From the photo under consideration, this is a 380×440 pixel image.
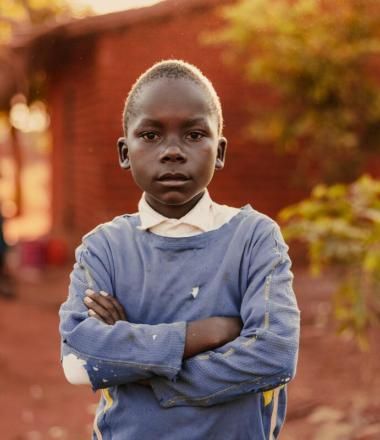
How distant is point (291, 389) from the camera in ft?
16.3

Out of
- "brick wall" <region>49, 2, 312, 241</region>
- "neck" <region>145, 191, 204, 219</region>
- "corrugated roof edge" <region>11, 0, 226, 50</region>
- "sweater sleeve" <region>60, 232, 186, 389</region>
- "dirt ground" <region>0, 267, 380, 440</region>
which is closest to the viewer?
"sweater sleeve" <region>60, 232, 186, 389</region>

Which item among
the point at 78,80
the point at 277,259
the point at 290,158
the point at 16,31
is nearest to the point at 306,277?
the point at 290,158

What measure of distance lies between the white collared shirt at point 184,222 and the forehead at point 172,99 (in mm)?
200

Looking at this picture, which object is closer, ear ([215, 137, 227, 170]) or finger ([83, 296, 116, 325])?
finger ([83, 296, 116, 325])

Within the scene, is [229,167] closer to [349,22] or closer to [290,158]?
[290,158]

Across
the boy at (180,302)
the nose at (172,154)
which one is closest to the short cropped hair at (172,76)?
the boy at (180,302)

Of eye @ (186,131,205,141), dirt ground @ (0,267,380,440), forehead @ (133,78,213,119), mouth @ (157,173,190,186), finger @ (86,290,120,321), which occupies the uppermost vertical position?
forehead @ (133,78,213,119)

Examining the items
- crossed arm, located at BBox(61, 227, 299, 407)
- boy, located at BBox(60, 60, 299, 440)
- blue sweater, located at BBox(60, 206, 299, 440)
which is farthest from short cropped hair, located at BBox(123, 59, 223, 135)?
crossed arm, located at BBox(61, 227, 299, 407)

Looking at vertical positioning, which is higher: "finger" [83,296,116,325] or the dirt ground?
"finger" [83,296,116,325]

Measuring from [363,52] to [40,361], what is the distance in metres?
4.14

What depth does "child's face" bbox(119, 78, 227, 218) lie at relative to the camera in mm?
1516

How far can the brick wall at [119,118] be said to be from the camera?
29.9ft

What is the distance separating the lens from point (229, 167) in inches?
392

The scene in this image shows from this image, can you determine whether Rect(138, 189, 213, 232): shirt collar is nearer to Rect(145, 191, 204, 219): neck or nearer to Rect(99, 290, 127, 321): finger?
Rect(145, 191, 204, 219): neck
